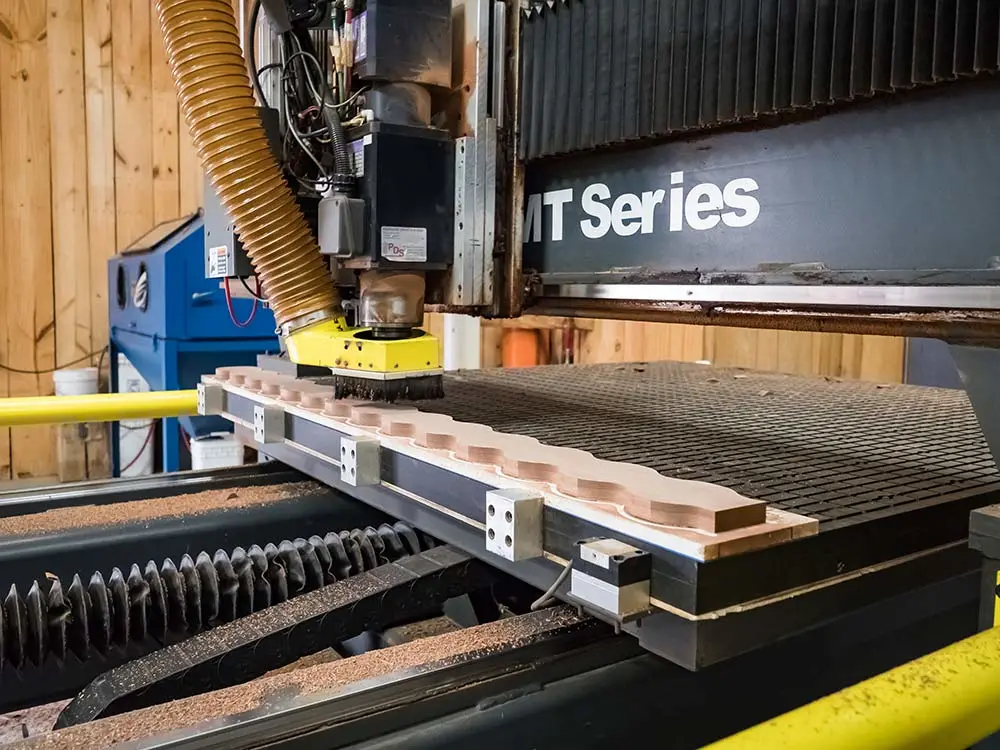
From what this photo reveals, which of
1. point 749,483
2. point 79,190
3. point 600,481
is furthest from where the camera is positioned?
point 79,190

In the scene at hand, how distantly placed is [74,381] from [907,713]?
379 cm

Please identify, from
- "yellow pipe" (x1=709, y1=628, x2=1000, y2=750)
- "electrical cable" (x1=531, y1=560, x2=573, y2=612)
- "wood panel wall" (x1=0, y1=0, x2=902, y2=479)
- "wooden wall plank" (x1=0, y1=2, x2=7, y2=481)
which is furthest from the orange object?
"yellow pipe" (x1=709, y1=628, x2=1000, y2=750)

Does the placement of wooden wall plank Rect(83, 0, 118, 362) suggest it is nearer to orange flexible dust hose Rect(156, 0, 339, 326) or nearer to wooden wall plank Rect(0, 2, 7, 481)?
wooden wall plank Rect(0, 2, 7, 481)

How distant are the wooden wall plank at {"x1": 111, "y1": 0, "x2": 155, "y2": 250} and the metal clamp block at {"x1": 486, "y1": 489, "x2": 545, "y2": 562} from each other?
372 cm

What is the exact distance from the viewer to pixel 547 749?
0.72m

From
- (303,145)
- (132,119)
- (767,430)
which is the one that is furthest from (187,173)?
(767,430)

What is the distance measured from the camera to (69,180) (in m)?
3.87

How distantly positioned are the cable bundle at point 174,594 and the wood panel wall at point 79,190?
2905mm

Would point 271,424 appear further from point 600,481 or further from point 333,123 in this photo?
point 600,481

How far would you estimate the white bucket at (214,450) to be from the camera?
2862 mm

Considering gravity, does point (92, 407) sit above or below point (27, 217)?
below

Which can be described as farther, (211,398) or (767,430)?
(211,398)

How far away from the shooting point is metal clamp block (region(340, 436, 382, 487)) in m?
1.10

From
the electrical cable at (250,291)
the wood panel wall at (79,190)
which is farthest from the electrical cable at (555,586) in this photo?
the wood panel wall at (79,190)
